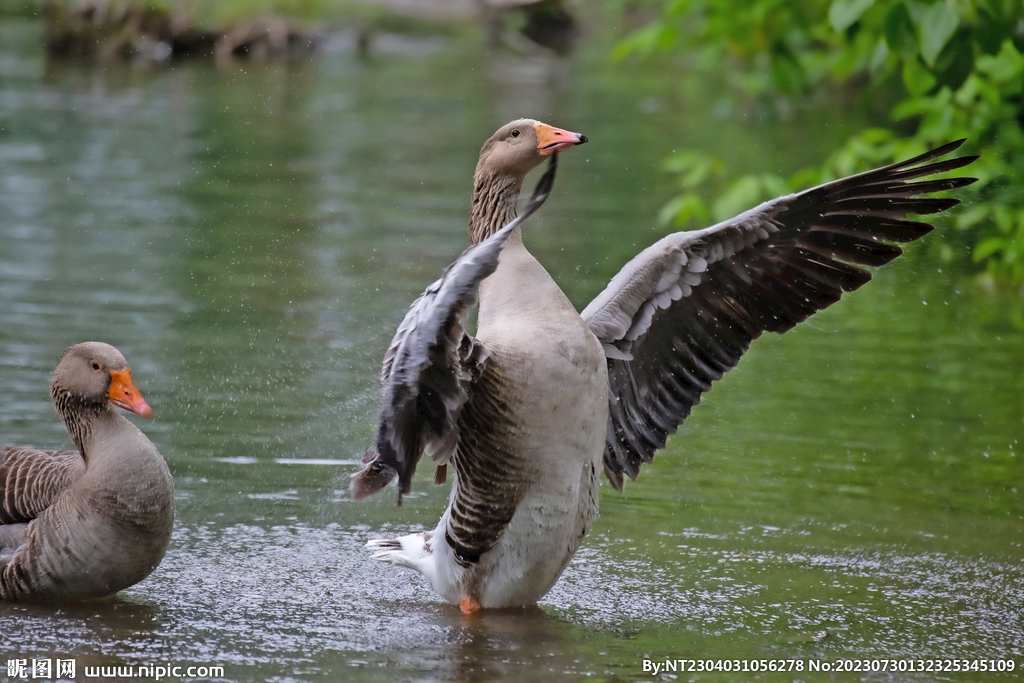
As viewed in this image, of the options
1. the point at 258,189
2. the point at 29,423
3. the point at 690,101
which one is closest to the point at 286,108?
the point at 258,189

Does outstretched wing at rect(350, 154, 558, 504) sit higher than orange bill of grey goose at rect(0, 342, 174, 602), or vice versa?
outstretched wing at rect(350, 154, 558, 504)

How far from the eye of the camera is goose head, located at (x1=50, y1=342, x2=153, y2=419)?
5211mm

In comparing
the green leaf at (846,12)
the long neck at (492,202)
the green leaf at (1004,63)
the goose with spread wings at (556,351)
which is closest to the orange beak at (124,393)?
the goose with spread wings at (556,351)

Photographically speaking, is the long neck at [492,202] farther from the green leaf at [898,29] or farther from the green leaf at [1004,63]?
the green leaf at [1004,63]

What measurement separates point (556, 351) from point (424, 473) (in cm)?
227

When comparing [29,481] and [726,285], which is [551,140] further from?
[29,481]

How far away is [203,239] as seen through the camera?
1203 cm

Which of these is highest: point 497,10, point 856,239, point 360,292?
point 497,10

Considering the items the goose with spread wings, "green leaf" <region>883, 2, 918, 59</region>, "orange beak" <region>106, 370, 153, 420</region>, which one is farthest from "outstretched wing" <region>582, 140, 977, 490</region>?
"green leaf" <region>883, 2, 918, 59</region>

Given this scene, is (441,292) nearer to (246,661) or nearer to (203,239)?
(246,661)

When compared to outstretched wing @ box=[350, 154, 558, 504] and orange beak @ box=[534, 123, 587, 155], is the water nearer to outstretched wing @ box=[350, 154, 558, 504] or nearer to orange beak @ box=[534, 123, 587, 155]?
outstretched wing @ box=[350, 154, 558, 504]

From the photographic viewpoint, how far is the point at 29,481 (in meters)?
5.34

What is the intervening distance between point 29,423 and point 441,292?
3.70 metres

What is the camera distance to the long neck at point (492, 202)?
554cm
